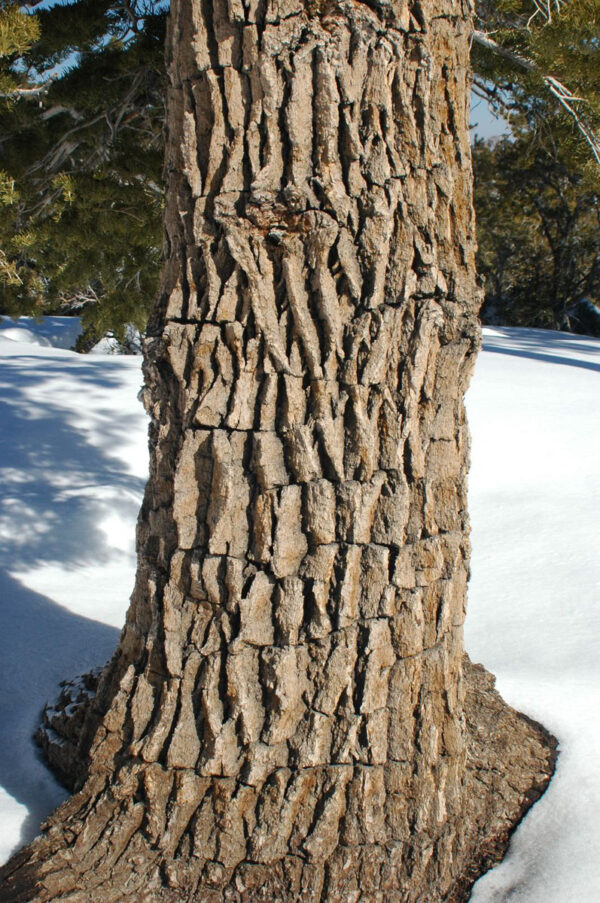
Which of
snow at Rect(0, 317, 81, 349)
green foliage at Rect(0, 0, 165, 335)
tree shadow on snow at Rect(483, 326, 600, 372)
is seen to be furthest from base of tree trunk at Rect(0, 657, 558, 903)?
snow at Rect(0, 317, 81, 349)

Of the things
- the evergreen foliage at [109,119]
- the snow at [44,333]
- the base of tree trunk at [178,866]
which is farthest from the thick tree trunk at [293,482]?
the snow at [44,333]

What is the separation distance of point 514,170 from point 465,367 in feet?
59.3

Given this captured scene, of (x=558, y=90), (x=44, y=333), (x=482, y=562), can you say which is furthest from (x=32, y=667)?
(x=44, y=333)

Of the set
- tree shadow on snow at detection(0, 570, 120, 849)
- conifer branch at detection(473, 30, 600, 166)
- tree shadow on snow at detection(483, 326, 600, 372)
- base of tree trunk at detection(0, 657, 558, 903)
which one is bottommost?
tree shadow on snow at detection(0, 570, 120, 849)

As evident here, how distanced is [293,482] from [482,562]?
2408 mm

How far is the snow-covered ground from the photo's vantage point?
2.15 m

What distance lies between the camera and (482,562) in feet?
13.1

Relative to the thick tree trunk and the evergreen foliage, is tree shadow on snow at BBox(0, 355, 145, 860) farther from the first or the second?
the evergreen foliage

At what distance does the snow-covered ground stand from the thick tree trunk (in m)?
0.37

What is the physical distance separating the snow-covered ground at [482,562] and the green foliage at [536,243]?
12832mm

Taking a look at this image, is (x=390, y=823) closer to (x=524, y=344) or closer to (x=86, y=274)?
(x=86, y=274)

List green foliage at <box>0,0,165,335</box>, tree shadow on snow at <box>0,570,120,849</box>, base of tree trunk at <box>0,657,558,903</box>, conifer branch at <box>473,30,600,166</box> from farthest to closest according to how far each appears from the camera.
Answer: conifer branch at <box>473,30,600,166</box> < green foliage at <box>0,0,165,335</box> < tree shadow on snow at <box>0,570,120,849</box> < base of tree trunk at <box>0,657,558,903</box>

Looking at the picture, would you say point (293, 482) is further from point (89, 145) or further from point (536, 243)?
point (536, 243)

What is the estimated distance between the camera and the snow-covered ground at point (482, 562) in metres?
2.15
